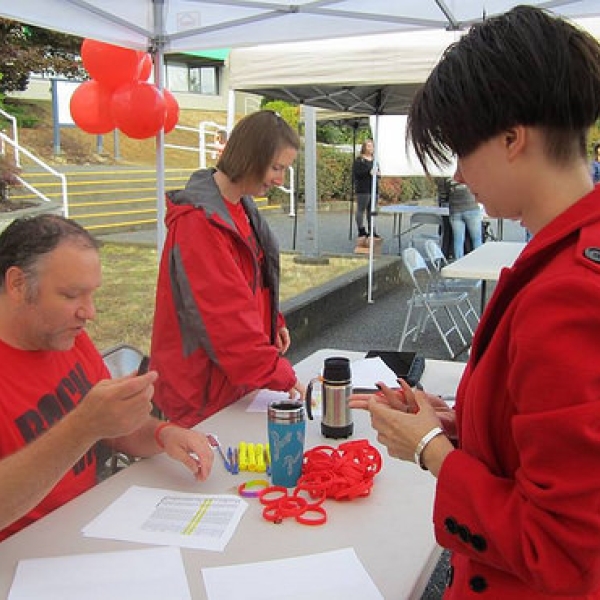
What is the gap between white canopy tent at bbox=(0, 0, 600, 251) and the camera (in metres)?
3.71

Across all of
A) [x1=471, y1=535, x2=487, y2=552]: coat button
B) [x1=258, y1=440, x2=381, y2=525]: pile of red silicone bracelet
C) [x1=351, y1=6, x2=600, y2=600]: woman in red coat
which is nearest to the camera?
[x1=351, y1=6, x2=600, y2=600]: woman in red coat

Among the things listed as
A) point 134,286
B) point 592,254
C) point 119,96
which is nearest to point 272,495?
point 592,254

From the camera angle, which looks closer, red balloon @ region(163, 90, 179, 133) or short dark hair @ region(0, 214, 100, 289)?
short dark hair @ region(0, 214, 100, 289)

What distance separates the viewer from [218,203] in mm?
2287

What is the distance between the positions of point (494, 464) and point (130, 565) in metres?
0.76

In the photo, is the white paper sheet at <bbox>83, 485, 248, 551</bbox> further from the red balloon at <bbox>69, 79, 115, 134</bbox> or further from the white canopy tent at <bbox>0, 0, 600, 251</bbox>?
the red balloon at <bbox>69, 79, 115, 134</bbox>

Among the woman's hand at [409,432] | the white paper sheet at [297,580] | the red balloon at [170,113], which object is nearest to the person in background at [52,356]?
the white paper sheet at [297,580]

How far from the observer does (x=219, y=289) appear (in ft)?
7.15

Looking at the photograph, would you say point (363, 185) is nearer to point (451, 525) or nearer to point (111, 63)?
point (111, 63)

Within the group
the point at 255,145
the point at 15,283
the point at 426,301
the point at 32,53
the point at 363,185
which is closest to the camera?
the point at 15,283

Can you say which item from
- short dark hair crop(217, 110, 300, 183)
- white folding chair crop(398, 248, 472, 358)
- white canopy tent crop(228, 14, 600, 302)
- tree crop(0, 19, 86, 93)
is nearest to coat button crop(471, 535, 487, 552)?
short dark hair crop(217, 110, 300, 183)

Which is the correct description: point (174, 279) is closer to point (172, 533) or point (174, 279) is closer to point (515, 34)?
point (172, 533)

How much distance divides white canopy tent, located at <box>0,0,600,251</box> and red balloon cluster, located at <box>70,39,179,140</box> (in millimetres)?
123

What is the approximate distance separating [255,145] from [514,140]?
1.58 metres
